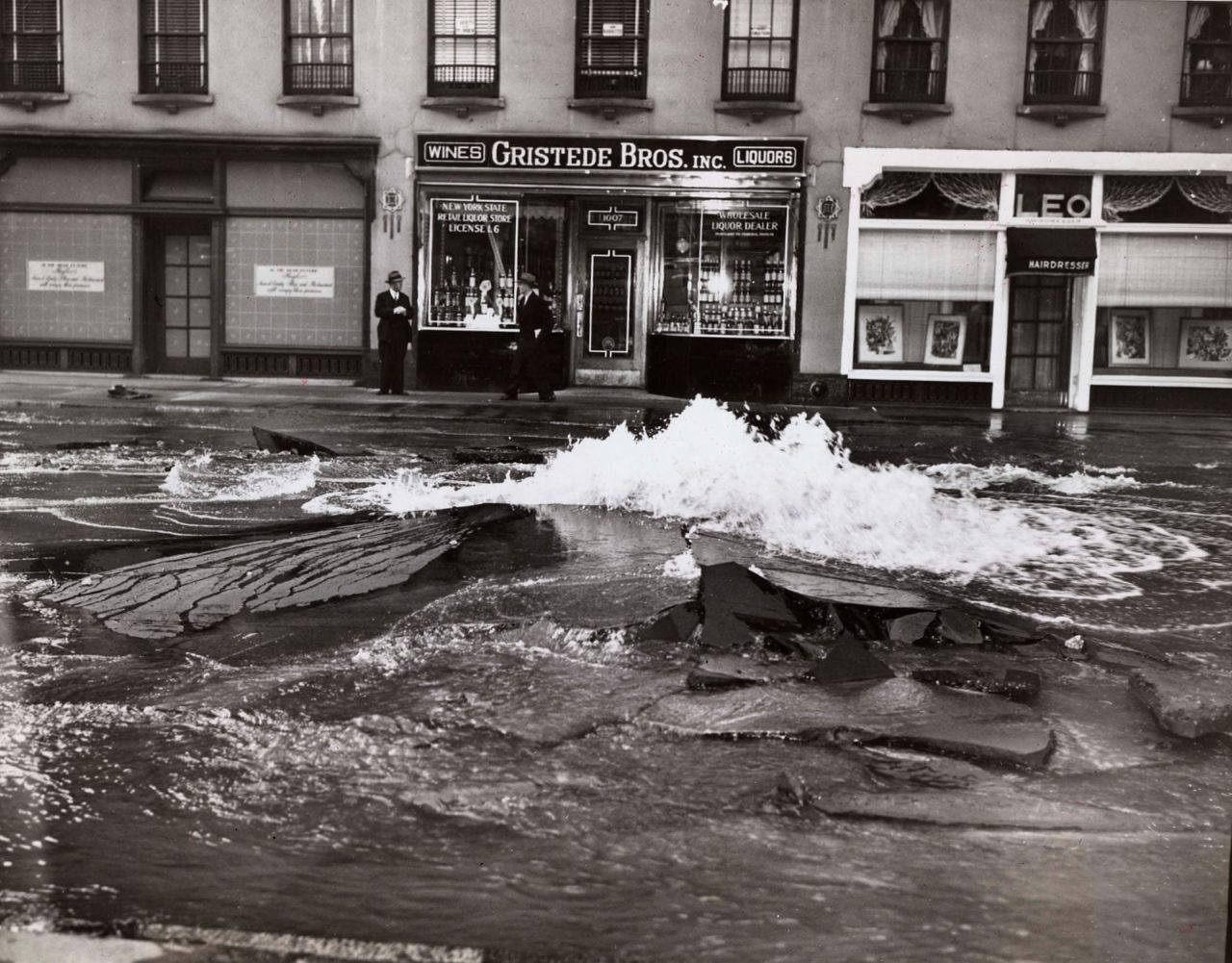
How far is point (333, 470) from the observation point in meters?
10.7

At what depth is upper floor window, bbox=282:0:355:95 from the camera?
2245 centimetres

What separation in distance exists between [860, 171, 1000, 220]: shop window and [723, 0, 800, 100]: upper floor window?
212cm

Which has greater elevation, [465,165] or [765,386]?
[465,165]

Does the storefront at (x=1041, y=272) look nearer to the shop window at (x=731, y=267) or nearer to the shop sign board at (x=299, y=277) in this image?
the shop window at (x=731, y=267)

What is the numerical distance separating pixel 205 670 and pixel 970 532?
190 inches

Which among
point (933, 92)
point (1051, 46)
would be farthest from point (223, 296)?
point (1051, 46)

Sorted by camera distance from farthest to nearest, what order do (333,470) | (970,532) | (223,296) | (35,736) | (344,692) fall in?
(223,296)
(333,470)
(970,532)
(344,692)
(35,736)

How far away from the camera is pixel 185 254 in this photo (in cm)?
2361

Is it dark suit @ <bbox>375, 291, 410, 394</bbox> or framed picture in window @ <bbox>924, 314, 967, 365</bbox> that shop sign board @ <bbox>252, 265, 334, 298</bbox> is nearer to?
dark suit @ <bbox>375, 291, 410, 394</bbox>

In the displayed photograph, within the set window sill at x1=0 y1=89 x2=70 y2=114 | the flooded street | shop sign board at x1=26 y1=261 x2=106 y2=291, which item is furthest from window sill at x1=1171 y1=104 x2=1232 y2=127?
window sill at x1=0 y1=89 x2=70 y2=114

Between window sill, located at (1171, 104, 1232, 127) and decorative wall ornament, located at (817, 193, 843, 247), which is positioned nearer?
window sill, located at (1171, 104, 1232, 127)

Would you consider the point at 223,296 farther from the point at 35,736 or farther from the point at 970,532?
the point at 35,736

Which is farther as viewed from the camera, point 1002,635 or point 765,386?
point 765,386

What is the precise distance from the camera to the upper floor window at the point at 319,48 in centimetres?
2245
